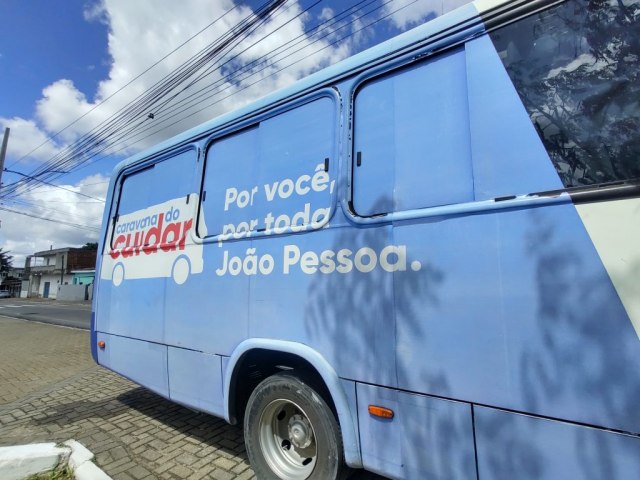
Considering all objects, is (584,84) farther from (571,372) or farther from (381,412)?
(381,412)

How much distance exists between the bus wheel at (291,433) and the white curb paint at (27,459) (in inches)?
76.0

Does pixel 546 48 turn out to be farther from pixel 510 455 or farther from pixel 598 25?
pixel 510 455

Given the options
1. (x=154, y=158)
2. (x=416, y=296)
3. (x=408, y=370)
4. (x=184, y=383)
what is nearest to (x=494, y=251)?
(x=416, y=296)

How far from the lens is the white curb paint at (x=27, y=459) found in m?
3.42

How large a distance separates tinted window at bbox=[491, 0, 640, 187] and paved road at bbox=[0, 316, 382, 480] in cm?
274

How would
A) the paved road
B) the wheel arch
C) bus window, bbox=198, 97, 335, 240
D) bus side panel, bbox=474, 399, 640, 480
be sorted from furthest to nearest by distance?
the paved road → bus window, bbox=198, 97, 335, 240 → the wheel arch → bus side panel, bbox=474, 399, 640, 480

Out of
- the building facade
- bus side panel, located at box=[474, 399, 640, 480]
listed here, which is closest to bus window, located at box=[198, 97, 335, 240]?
bus side panel, located at box=[474, 399, 640, 480]

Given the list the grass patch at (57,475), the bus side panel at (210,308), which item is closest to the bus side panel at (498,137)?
the bus side panel at (210,308)

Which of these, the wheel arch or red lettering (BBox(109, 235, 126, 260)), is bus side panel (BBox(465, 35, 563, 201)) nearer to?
the wheel arch

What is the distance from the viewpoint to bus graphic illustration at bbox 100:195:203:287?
3750 millimetres

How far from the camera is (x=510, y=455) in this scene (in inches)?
72.4

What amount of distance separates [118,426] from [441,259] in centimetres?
431

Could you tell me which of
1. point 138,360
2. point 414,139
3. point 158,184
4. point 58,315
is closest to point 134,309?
point 138,360

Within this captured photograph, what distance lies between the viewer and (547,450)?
175 cm
